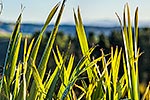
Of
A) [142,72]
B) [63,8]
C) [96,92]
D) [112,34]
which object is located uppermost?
[63,8]

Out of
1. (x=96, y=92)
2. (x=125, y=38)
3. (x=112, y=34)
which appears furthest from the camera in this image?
(x=112, y=34)

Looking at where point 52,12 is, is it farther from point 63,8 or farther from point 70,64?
point 70,64

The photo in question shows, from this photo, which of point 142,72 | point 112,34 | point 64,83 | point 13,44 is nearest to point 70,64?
point 64,83

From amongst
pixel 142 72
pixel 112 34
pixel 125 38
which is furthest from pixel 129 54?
pixel 112 34

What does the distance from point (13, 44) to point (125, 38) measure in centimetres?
26

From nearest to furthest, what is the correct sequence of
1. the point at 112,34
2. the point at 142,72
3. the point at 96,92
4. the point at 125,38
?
the point at 125,38
the point at 96,92
the point at 142,72
the point at 112,34

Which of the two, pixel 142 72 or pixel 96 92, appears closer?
pixel 96 92

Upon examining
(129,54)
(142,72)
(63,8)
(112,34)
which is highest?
(63,8)

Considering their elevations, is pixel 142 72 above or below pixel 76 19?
below

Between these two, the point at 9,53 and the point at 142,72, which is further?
the point at 142,72

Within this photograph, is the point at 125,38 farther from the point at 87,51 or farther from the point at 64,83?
the point at 64,83

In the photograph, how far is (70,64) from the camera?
3.68ft

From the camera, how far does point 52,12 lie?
3.15 ft

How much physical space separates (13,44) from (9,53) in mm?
23
